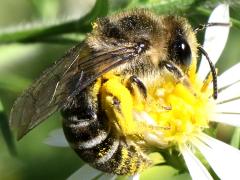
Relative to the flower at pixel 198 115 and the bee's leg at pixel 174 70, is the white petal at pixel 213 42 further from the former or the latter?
the bee's leg at pixel 174 70

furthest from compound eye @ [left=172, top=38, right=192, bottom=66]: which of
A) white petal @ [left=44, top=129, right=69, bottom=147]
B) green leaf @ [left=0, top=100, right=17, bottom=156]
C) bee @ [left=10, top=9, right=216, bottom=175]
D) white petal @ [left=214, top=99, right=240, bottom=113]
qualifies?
green leaf @ [left=0, top=100, right=17, bottom=156]

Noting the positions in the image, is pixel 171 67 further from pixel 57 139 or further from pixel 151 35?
pixel 57 139

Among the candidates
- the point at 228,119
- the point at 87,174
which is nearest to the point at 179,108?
the point at 228,119

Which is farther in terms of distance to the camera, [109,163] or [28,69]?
[28,69]

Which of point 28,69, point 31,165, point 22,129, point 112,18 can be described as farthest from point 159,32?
point 28,69

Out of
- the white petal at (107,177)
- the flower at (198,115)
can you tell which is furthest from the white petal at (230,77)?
the white petal at (107,177)

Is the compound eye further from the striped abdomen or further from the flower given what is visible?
the striped abdomen

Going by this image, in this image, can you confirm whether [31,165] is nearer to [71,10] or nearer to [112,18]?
[71,10]
